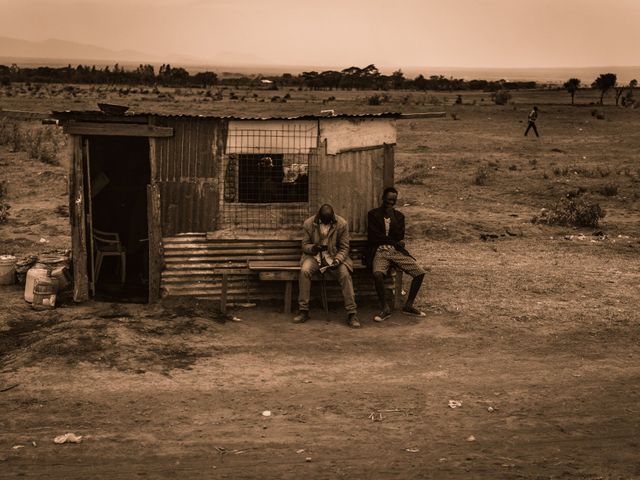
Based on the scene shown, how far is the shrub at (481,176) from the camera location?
2127cm

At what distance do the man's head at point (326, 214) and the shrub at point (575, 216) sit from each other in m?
7.62

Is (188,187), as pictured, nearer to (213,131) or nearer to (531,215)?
(213,131)

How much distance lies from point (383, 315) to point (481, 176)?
37.1 ft

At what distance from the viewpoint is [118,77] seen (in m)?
68.6

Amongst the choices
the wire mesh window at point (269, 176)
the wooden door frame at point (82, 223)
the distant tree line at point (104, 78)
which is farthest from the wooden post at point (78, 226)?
the distant tree line at point (104, 78)

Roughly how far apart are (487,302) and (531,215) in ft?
22.2

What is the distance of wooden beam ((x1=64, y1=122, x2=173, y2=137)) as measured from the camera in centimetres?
1080

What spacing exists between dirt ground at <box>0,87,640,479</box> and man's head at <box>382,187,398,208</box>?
148cm

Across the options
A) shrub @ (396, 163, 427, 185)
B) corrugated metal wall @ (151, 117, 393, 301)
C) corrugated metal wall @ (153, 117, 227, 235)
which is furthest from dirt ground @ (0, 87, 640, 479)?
shrub @ (396, 163, 427, 185)

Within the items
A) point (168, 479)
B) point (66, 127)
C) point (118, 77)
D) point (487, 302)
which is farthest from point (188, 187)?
point (118, 77)

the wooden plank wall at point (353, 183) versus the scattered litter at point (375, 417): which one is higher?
the wooden plank wall at point (353, 183)

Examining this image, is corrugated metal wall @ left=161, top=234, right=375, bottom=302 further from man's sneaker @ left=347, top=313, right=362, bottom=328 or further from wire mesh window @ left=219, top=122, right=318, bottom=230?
man's sneaker @ left=347, top=313, right=362, bottom=328

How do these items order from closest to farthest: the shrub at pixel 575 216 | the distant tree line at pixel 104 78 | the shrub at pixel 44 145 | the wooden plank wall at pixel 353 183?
the wooden plank wall at pixel 353 183
the shrub at pixel 575 216
the shrub at pixel 44 145
the distant tree line at pixel 104 78

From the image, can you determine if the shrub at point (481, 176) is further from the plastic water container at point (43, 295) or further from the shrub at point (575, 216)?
the plastic water container at point (43, 295)
